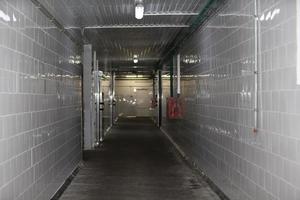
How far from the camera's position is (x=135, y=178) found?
26.0 ft

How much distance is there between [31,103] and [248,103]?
2309mm

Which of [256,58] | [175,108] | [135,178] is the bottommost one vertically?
[135,178]

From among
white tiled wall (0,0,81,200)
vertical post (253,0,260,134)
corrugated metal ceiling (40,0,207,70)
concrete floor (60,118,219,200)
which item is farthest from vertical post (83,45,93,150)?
vertical post (253,0,260,134)

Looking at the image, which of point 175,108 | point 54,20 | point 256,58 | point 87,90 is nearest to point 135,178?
point 54,20

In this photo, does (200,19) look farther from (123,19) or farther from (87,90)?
(87,90)

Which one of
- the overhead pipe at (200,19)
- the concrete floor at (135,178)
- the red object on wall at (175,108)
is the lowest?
the concrete floor at (135,178)

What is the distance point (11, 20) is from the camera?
13.3ft

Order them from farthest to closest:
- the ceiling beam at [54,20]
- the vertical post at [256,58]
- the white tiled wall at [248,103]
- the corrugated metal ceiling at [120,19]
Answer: the corrugated metal ceiling at [120,19] → the ceiling beam at [54,20] → the vertical post at [256,58] → the white tiled wall at [248,103]

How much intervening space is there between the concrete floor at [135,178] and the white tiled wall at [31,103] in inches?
20.2

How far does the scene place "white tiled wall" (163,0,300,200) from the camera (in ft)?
11.9

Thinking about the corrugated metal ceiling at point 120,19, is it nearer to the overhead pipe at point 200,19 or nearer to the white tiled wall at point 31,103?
the overhead pipe at point 200,19

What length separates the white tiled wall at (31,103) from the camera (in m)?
3.91

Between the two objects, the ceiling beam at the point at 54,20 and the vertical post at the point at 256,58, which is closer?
the vertical post at the point at 256,58

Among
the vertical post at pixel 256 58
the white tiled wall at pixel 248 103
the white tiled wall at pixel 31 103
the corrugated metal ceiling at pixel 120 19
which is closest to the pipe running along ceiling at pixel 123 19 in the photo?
the corrugated metal ceiling at pixel 120 19
